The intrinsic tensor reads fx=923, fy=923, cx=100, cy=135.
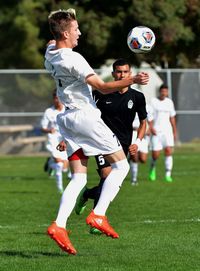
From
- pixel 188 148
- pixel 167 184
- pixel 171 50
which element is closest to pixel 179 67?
pixel 171 50

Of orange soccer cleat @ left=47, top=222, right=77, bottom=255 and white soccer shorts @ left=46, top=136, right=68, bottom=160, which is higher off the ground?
orange soccer cleat @ left=47, top=222, right=77, bottom=255

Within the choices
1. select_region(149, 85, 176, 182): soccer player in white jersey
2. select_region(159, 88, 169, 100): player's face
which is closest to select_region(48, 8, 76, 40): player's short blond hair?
select_region(149, 85, 176, 182): soccer player in white jersey

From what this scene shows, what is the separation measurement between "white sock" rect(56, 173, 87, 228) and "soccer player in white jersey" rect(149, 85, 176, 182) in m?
12.6

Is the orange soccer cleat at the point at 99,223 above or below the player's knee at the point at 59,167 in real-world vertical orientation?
above

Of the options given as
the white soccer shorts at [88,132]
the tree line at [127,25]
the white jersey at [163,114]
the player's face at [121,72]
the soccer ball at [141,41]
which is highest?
the soccer ball at [141,41]

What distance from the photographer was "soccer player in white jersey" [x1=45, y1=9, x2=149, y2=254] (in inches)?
335

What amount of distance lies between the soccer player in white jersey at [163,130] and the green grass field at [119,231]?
1000 mm

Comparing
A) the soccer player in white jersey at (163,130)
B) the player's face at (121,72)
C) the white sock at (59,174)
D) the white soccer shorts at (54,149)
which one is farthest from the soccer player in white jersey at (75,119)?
the soccer player in white jersey at (163,130)

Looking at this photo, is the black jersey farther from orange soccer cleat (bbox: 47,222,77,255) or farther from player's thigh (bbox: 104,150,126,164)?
orange soccer cleat (bbox: 47,222,77,255)

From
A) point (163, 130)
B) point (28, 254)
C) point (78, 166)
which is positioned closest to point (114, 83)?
point (78, 166)

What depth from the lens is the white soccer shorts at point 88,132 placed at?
28.7ft

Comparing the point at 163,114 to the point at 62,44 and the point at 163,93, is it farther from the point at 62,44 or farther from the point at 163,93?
the point at 62,44

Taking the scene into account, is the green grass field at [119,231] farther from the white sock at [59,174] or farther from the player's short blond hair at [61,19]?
the player's short blond hair at [61,19]

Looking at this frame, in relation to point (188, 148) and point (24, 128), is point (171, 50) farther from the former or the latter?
point (24, 128)
